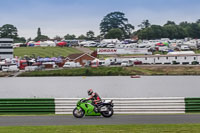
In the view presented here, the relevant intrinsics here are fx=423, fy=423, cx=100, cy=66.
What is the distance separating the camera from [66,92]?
56656mm

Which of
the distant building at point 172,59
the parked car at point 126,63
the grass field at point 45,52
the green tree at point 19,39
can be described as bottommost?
the parked car at point 126,63

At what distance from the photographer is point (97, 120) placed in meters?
20.0

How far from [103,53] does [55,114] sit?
266 feet

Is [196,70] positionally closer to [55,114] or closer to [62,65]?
[62,65]

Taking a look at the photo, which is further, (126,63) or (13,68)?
(126,63)

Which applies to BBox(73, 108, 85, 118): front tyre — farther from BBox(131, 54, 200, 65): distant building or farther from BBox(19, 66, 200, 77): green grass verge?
BBox(131, 54, 200, 65): distant building

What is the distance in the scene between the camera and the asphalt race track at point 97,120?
19.2 meters

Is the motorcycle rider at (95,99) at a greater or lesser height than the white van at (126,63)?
lesser

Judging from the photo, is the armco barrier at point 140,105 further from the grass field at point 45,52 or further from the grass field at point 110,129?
the grass field at point 45,52

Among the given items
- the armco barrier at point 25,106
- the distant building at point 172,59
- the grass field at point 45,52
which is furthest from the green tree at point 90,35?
the armco barrier at point 25,106

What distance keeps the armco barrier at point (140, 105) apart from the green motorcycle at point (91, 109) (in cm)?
149

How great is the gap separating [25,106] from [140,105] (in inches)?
241

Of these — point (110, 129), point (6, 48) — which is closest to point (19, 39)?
point (6, 48)

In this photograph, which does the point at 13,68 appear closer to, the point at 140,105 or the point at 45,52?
the point at 45,52
